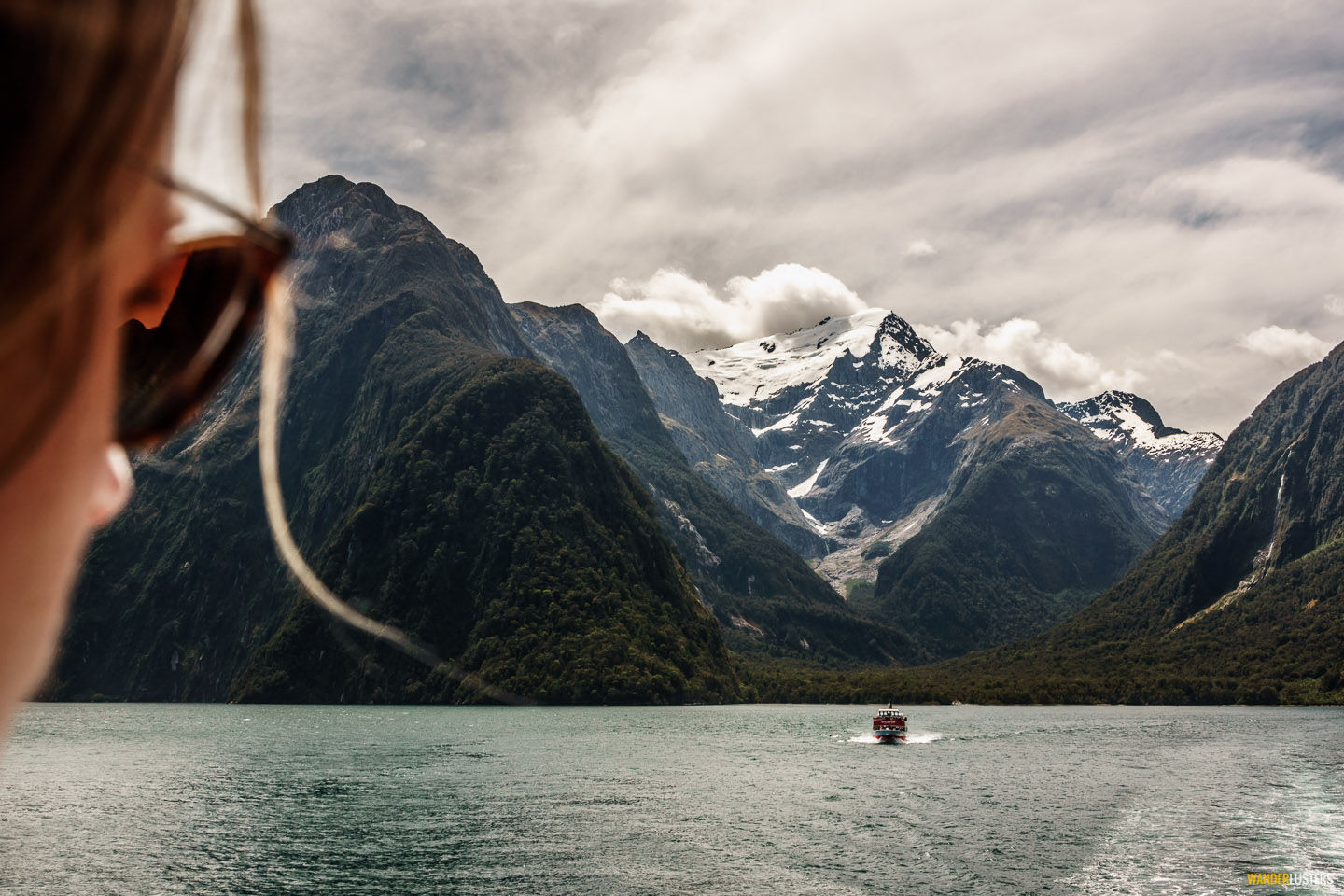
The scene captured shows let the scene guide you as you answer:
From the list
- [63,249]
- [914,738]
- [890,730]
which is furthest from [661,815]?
[914,738]

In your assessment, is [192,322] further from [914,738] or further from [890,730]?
[914,738]

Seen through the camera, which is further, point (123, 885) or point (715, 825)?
point (715, 825)

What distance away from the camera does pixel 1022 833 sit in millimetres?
57875

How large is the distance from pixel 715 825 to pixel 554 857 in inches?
567

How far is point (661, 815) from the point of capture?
211 ft

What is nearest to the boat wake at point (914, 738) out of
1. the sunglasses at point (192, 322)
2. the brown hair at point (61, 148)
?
the sunglasses at point (192, 322)

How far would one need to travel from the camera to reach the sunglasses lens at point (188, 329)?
1.71m

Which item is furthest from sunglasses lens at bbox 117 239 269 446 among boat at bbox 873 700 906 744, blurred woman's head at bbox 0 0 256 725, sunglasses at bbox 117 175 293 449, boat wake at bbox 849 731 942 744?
boat at bbox 873 700 906 744

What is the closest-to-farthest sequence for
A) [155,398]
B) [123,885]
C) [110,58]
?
1. [110,58]
2. [155,398]
3. [123,885]

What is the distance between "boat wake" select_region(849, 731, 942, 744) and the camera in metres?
130

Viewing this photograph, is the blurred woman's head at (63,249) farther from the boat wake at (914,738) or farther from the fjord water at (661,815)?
the boat wake at (914,738)

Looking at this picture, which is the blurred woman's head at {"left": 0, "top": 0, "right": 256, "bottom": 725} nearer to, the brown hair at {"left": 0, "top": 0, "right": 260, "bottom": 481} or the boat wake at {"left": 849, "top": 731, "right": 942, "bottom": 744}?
the brown hair at {"left": 0, "top": 0, "right": 260, "bottom": 481}

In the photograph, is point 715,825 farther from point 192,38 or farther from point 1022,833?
point 192,38

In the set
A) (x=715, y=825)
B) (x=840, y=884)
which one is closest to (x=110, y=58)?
(x=840, y=884)
